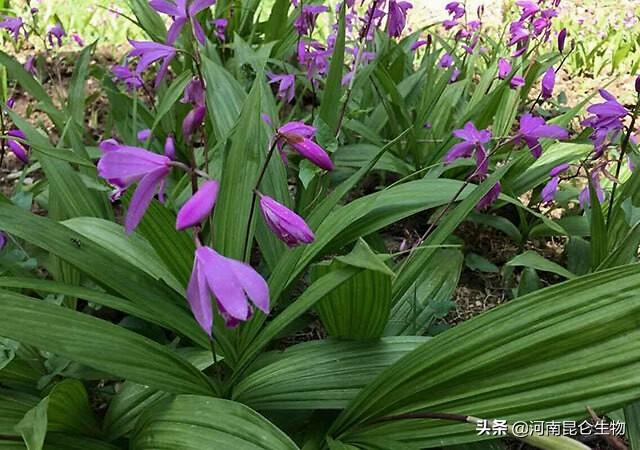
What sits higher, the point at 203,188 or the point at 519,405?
the point at 203,188

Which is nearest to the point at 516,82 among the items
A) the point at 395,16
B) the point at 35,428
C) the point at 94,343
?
the point at 395,16

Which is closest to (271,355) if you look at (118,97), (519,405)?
(519,405)

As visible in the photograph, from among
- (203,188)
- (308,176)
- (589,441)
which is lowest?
(589,441)

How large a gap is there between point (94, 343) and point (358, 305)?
0.55m

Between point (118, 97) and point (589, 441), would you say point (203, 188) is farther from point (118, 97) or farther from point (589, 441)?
point (118, 97)

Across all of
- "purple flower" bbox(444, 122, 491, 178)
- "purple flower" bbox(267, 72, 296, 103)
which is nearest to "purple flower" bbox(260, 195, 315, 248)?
"purple flower" bbox(444, 122, 491, 178)

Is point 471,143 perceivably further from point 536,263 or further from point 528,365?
point 528,365

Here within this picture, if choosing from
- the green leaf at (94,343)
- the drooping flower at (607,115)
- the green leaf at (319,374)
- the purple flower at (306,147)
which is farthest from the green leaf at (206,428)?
the drooping flower at (607,115)

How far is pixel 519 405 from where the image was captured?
1053 mm

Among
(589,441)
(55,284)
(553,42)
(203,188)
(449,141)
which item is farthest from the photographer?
(553,42)

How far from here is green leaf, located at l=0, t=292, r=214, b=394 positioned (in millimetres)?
1013

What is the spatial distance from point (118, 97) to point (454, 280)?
1.50 meters

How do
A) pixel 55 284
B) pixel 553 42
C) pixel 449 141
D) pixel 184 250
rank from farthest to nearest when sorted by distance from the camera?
pixel 553 42 < pixel 449 141 < pixel 184 250 < pixel 55 284

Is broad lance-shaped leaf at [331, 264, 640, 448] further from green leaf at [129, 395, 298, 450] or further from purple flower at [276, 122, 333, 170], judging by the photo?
purple flower at [276, 122, 333, 170]
